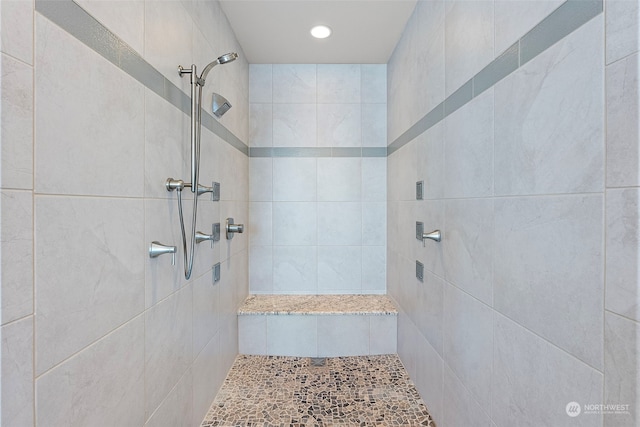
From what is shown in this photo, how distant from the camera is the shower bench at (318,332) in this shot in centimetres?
225

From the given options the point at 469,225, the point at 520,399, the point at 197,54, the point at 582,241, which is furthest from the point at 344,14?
the point at 520,399

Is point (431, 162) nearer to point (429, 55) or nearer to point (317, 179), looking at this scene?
point (429, 55)

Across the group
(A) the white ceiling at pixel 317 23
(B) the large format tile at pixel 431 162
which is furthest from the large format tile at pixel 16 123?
(A) the white ceiling at pixel 317 23

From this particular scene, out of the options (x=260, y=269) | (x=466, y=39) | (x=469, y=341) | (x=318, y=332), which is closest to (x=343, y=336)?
(x=318, y=332)

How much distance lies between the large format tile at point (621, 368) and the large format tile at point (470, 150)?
1.70ft

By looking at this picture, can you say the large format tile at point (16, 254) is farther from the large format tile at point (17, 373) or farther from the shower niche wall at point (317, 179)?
the shower niche wall at point (317, 179)

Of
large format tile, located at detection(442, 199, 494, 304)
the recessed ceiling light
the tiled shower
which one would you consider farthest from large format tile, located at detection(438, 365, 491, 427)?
the recessed ceiling light

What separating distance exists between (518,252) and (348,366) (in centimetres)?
160

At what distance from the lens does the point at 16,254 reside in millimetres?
580

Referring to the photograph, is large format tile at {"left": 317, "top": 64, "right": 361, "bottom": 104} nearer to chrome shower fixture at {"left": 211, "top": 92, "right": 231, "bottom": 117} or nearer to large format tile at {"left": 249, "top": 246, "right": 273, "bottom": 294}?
chrome shower fixture at {"left": 211, "top": 92, "right": 231, "bottom": 117}

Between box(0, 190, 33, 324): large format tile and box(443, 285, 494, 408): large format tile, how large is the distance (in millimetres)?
1247

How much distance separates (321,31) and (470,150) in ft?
4.93

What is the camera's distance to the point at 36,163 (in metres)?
0.63

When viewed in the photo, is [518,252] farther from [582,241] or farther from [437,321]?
[437,321]
